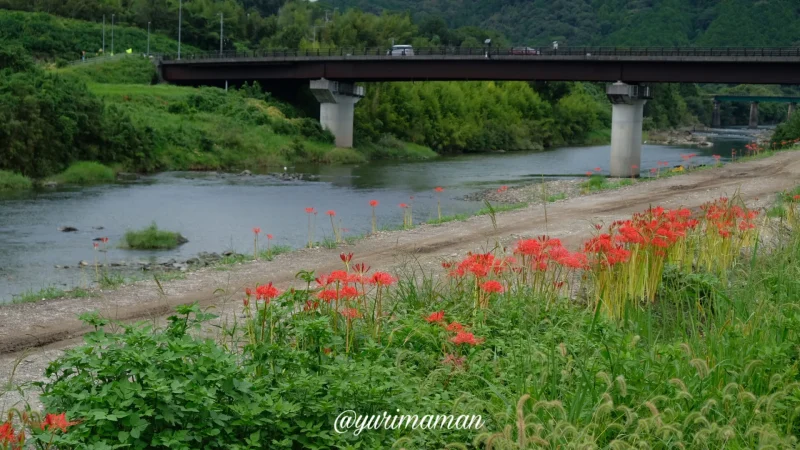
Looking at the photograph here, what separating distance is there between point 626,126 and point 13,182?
36869 mm

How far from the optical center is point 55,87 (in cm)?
5888

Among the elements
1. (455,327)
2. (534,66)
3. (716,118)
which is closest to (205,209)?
(455,327)

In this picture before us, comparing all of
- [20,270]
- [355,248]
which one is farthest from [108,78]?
[355,248]

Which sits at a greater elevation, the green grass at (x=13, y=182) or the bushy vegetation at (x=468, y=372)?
the bushy vegetation at (x=468, y=372)

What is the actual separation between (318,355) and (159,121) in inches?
2340

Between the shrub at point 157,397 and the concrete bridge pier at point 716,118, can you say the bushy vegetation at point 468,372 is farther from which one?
the concrete bridge pier at point 716,118

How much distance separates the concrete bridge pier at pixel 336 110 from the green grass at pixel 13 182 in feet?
107

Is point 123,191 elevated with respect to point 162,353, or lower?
lower

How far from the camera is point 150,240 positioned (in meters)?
31.5

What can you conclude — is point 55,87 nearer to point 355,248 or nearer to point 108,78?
point 108,78

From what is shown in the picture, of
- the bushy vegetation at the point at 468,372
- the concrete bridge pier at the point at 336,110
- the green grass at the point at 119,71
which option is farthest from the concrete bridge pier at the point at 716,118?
the bushy vegetation at the point at 468,372

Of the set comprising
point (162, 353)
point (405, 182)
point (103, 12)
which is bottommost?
point (405, 182)

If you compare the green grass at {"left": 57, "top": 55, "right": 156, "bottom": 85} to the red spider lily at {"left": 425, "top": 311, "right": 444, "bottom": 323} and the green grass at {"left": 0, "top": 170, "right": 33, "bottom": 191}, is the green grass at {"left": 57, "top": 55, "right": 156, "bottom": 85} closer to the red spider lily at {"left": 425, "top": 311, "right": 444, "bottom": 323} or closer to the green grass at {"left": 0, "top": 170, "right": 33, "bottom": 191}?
the green grass at {"left": 0, "top": 170, "right": 33, "bottom": 191}

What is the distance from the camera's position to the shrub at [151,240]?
1239 inches
